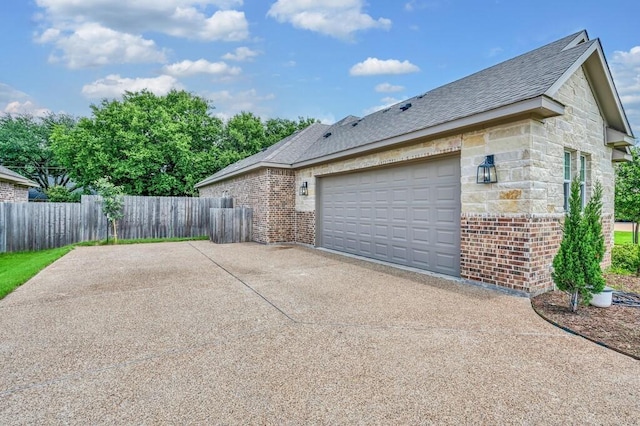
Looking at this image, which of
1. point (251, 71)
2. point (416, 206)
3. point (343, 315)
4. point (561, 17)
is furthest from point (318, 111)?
point (343, 315)

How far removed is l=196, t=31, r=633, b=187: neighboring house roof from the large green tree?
57.6 ft

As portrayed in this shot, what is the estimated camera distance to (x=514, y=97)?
15.9ft

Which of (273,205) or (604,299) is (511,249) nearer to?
(604,299)

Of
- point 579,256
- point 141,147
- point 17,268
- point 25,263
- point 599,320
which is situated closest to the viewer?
point 599,320

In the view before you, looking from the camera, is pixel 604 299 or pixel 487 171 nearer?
pixel 604 299

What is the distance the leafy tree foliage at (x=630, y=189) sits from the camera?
11.6 meters

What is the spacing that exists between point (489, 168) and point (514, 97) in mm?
1127

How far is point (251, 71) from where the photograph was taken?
19.1 m

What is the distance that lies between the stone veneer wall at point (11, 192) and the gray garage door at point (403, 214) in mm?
14420

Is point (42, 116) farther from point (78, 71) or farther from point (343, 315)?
point (343, 315)

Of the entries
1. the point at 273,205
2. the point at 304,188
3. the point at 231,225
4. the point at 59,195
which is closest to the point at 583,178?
the point at 304,188

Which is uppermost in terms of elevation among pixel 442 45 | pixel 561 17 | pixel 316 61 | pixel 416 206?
pixel 316 61

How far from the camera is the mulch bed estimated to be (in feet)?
10.3

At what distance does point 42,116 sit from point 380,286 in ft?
125
